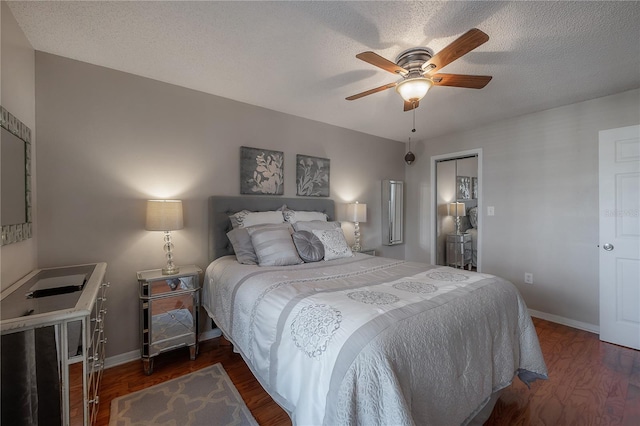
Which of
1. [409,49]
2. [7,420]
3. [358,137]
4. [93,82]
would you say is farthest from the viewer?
[358,137]

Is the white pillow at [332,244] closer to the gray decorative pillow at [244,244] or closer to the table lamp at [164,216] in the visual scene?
the gray decorative pillow at [244,244]

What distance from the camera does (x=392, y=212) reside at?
14.3 ft

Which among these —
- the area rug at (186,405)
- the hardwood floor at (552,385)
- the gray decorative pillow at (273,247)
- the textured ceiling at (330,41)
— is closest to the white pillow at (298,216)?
the gray decorative pillow at (273,247)

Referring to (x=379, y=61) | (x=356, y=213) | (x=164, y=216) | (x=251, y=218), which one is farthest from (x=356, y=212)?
(x=164, y=216)

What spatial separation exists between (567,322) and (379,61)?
139 inches

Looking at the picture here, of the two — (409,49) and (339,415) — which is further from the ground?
(409,49)

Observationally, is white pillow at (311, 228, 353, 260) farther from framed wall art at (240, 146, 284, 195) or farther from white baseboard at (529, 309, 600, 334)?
white baseboard at (529, 309, 600, 334)

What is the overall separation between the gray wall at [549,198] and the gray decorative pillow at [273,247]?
2877 millimetres

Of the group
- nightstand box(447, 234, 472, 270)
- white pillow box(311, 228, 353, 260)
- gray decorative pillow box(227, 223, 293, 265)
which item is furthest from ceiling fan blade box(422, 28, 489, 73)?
nightstand box(447, 234, 472, 270)

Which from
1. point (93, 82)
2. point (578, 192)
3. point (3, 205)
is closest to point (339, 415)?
point (3, 205)

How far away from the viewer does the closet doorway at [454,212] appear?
4344 millimetres

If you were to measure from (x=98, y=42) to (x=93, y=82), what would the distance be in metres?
0.41

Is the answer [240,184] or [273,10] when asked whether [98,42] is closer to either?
[273,10]

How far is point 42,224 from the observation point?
196cm
